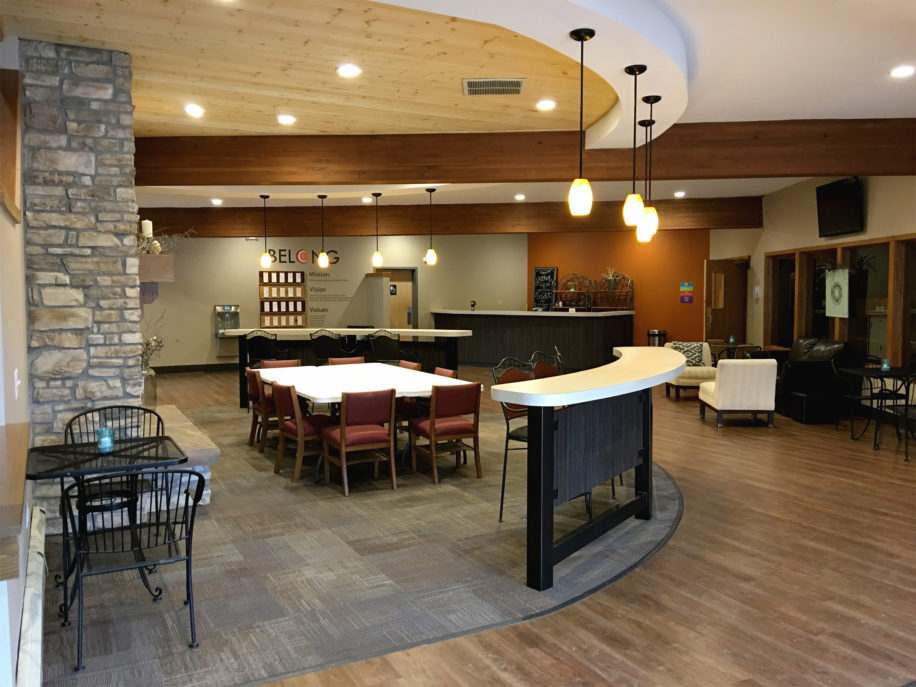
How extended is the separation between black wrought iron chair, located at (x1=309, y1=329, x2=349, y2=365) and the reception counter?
152 inches

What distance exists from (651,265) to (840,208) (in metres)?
4.67

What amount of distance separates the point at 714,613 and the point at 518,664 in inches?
42.8

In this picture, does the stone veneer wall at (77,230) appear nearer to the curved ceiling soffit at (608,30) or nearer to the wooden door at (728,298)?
the curved ceiling soffit at (608,30)

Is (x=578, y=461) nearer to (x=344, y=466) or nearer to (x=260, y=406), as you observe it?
(x=344, y=466)

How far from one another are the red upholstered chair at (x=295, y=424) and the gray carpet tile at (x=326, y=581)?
10.2 inches

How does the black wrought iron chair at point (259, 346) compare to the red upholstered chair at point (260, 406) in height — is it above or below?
above

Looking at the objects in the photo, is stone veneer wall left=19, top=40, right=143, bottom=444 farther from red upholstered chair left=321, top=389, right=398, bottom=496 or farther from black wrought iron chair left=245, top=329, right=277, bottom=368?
black wrought iron chair left=245, top=329, right=277, bottom=368

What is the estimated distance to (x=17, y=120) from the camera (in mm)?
4074

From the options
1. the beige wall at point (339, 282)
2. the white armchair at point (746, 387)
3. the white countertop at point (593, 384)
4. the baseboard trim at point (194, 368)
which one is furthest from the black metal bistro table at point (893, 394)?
the baseboard trim at point (194, 368)

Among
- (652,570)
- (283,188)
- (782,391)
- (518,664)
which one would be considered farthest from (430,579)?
(283,188)

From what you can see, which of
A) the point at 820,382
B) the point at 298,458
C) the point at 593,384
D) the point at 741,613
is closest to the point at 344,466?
the point at 298,458

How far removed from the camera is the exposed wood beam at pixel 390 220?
37.8ft

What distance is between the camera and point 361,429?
17.6 feet

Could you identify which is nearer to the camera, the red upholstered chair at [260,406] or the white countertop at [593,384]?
the white countertop at [593,384]
